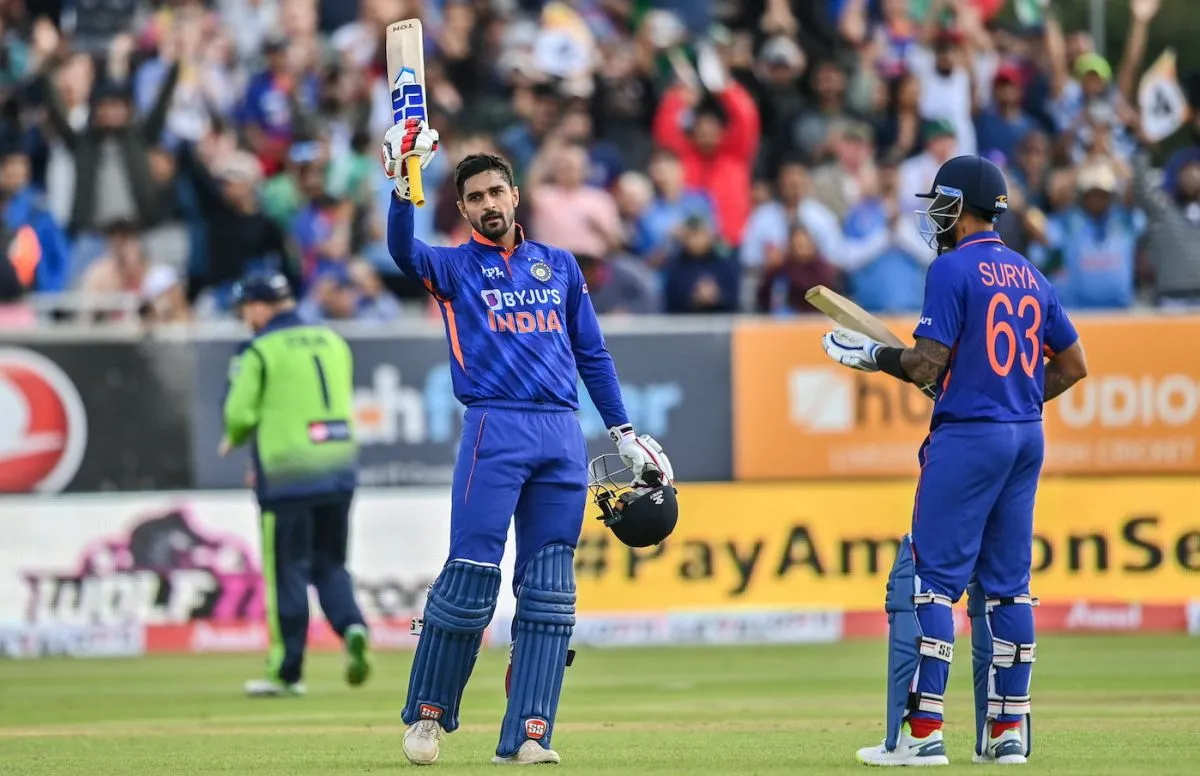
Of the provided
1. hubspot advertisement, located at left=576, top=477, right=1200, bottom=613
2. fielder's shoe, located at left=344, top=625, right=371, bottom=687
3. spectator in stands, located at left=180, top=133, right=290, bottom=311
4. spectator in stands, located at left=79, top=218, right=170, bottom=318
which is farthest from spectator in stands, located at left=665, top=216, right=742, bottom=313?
fielder's shoe, located at left=344, top=625, right=371, bottom=687

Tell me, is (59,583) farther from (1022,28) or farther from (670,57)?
(1022,28)

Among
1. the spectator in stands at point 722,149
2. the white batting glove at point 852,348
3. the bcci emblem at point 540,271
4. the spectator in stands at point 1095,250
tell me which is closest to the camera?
the white batting glove at point 852,348

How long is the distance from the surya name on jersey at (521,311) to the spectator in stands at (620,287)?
30.6 feet

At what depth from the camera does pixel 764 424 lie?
18.3m

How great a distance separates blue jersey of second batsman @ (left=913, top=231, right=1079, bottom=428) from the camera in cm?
912

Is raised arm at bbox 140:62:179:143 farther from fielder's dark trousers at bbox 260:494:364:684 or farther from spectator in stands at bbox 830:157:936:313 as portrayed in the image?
fielder's dark trousers at bbox 260:494:364:684

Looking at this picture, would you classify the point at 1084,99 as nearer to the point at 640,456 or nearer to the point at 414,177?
Answer: the point at 640,456

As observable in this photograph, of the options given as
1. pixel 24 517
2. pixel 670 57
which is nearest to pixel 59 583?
pixel 24 517

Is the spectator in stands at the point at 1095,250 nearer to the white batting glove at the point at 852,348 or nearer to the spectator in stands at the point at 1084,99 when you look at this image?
the spectator in stands at the point at 1084,99

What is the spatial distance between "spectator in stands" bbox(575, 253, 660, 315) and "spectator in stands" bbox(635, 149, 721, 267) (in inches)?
38.2

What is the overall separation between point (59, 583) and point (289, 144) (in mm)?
5405

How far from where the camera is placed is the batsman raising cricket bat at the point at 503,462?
9.37 m

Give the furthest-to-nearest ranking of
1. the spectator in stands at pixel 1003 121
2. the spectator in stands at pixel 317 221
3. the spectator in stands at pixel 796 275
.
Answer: the spectator in stands at pixel 1003 121, the spectator in stands at pixel 317 221, the spectator in stands at pixel 796 275

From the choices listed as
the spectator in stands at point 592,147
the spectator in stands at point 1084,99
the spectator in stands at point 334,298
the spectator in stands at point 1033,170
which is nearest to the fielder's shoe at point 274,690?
the spectator in stands at point 334,298
